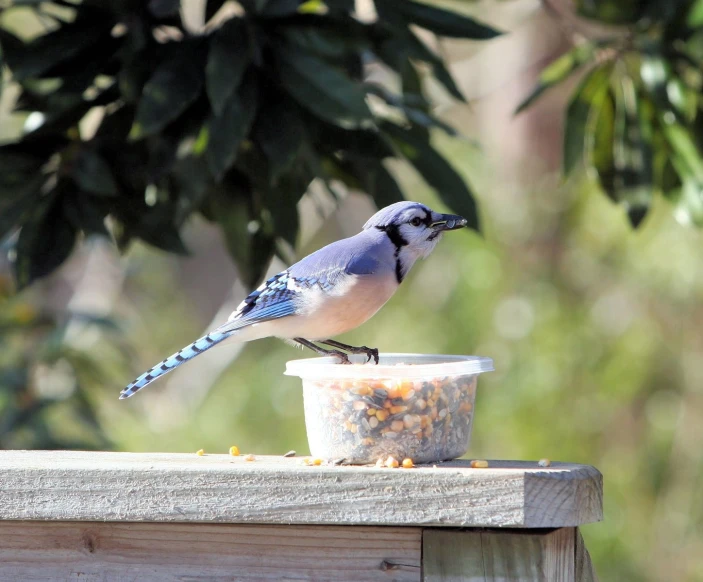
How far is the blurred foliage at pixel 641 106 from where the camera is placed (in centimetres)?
232

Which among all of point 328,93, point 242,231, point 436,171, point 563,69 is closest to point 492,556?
point 328,93

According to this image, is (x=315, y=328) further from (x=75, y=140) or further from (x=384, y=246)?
(x=75, y=140)

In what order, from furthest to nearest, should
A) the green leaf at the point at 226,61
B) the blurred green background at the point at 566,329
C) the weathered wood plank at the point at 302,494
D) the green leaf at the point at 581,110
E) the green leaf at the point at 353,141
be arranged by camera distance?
1. the blurred green background at the point at 566,329
2. the green leaf at the point at 581,110
3. the green leaf at the point at 353,141
4. the green leaf at the point at 226,61
5. the weathered wood plank at the point at 302,494

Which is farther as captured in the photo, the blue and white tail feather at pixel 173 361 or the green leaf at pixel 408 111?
the green leaf at pixel 408 111

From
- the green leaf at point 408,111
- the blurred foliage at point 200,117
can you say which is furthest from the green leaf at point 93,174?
the green leaf at point 408,111

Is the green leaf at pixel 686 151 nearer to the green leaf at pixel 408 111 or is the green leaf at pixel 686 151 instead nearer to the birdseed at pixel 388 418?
the green leaf at pixel 408 111

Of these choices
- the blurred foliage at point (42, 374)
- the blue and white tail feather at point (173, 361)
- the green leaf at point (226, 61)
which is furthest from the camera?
the blurred foliage at point (42, 374)

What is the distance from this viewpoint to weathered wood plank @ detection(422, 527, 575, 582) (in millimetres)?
1305

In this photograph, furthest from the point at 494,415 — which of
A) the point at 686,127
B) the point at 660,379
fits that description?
the point at 686,127

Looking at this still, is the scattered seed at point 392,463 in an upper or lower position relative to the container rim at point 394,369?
lower

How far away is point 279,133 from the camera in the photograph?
1899 mm

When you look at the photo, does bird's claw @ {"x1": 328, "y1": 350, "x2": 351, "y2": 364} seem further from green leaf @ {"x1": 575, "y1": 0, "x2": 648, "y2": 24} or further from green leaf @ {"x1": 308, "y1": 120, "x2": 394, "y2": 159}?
green leaf @ {"x1": 575, "y1": 0, "x2": 648, "y2": 24}

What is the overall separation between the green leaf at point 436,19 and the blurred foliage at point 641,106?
0.33 metres

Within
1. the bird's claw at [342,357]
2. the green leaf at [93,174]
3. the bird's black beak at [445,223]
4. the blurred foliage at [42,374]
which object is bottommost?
the blurred foliage at [42,374]
